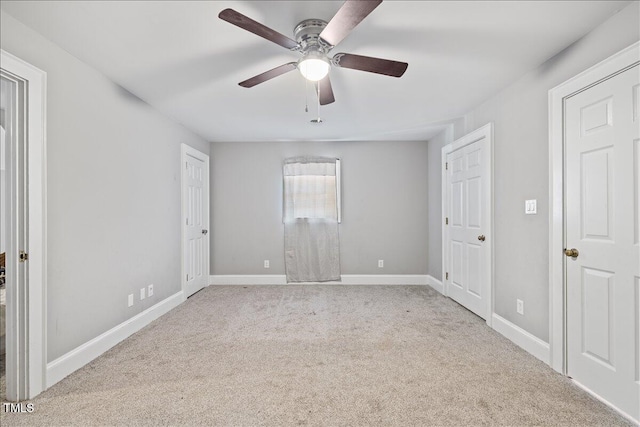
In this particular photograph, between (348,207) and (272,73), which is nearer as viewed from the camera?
(272,73)

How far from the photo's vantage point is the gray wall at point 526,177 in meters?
2.24

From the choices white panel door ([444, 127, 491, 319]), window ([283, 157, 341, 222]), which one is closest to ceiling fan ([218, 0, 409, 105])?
white panel door ([444, 127, 491, 319])

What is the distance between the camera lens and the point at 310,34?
6.31 feet

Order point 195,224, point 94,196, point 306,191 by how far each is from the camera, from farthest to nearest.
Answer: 1. point 306,191
2. point 195,224
3. point 94,196

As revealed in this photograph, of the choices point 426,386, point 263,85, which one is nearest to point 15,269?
point 263,85

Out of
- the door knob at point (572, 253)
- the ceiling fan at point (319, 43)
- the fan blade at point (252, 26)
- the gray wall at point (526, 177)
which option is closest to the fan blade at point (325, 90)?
Result: the ceiling fan at point (319, 43)

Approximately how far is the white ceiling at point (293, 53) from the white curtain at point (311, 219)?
147cm

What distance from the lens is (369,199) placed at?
5.11 m

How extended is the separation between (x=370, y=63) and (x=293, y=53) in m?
0.63

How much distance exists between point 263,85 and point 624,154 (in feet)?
8.51

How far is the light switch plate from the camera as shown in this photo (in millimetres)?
2545

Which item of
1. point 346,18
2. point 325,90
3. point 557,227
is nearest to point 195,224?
point 325,90

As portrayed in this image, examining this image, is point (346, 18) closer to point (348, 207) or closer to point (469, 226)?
point (469, 226)

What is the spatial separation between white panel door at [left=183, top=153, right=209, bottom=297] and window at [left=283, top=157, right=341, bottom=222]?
4.02 ft
